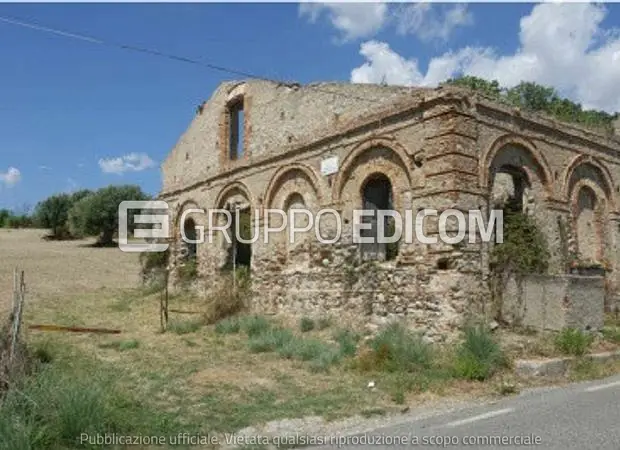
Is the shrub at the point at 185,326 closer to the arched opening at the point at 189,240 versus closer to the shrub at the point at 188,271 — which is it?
the shrub at the point at 188,271

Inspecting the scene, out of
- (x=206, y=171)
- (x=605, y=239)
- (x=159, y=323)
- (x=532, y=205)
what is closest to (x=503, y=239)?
(x=532, y=205)

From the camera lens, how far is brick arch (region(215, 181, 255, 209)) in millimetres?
17781

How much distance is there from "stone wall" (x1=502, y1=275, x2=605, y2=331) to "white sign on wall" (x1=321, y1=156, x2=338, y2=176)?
483 cm

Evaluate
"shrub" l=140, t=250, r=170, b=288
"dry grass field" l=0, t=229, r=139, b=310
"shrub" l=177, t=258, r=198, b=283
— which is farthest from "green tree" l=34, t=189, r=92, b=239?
"shrub" l=177, t=258, r=198, b=283

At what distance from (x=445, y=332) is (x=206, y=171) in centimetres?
1155

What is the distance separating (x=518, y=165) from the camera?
12844 millimetres

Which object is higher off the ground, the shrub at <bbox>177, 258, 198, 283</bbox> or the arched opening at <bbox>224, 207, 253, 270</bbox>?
the arched opening at <bbox>224, 207, 253, 270</bbox>

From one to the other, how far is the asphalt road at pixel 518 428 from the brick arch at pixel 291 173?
783 centimetres

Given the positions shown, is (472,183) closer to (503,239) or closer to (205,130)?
(503,239)

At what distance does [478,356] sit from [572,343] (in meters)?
1.86

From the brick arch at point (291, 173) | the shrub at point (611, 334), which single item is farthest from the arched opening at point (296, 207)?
the shrub at point (611, 334)

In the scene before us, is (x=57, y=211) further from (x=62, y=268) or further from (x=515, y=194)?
(x=515, y=194)

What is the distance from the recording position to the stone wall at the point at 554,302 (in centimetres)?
1105

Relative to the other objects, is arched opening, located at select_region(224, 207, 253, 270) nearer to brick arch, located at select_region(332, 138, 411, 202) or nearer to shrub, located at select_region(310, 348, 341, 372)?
brick arch, located at select_region(332, 138, 411, 202)
